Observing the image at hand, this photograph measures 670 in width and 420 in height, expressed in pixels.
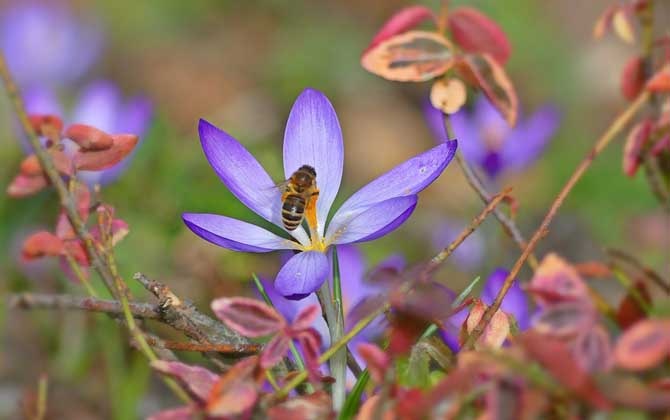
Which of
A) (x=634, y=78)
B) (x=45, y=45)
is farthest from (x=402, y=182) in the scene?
(x=45, y=45)

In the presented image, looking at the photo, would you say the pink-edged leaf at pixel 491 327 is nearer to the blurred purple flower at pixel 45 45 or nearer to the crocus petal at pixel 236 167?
the crocus petal at pixel 236 167

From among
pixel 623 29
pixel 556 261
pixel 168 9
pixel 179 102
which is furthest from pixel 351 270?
pixel 168 9

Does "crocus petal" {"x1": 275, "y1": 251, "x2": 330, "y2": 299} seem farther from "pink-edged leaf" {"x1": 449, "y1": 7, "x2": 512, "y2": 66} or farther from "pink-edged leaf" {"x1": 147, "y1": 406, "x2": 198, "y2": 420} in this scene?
"pink-edged leaf" {"x1": 449, "y1": 7, "x2": 512, "y2": 66}

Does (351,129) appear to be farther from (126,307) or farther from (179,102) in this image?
(126,307)

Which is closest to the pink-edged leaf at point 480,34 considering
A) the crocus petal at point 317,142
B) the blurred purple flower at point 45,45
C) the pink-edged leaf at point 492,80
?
the pink-edged leaf at point 492,80

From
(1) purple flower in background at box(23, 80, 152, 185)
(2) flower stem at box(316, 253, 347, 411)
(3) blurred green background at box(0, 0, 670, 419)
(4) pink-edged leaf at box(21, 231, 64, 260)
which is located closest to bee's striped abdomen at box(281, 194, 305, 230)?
(2) flower stem at box(316, 253, 347, 411)

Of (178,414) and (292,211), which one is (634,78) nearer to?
(292,211)
